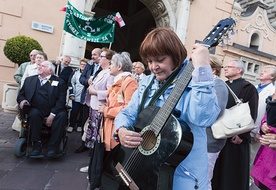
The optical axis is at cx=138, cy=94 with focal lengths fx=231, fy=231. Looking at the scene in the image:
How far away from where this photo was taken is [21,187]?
2.81 metres

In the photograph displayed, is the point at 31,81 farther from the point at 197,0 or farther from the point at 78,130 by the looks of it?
the point at 197,0

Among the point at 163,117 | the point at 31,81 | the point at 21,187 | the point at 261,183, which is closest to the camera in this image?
the point at 163,117

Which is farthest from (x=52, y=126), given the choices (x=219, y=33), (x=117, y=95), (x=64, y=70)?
(x=219, y=33)

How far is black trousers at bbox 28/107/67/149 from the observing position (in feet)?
12.0

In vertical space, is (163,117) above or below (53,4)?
below

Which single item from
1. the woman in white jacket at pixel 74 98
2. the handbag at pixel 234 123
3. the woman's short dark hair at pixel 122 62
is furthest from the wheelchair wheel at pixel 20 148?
the handbag at pixel 234 123

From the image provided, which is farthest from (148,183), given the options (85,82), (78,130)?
(78,130)

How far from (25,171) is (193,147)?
9.39 feet

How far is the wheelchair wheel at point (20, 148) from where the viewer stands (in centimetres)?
364

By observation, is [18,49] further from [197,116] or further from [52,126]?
[197,116]

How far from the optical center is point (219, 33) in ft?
4.36

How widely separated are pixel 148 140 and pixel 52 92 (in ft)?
9.76

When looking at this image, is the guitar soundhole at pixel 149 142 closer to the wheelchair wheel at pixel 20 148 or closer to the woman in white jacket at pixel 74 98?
the wheelchair wheel at pixel 20 148

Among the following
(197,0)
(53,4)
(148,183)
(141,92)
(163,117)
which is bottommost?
(148,183)
